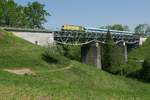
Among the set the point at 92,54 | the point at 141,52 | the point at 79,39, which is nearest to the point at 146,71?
the point at 92,54

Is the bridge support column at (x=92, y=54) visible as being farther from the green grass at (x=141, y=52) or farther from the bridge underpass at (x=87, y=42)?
the green grass at (x=141, y=52)

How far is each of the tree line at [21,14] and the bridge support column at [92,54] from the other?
2030cm

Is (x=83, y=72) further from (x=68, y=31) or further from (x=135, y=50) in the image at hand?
(x=135, y=50)

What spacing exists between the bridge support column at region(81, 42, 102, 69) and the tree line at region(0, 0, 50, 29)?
2030 cm

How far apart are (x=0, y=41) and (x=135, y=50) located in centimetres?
6664

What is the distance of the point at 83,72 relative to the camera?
5191 cm

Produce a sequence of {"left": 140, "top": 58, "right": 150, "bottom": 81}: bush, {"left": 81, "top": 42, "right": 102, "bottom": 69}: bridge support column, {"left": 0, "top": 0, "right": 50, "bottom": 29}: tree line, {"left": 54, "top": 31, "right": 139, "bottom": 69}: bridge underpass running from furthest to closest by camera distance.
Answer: {"left": 0, "top": 0, "right": 50, "bottom": 29}: tree line < {"left": 81, "top": 42, "right": 102, "bottom": 69}: bridge support column < {"left": 54, "top": 31, "right": 139, "bottom": 69}: bridge underpass < {"left": 140, "top": 58, "right": 150, "bottom": 81}: bush

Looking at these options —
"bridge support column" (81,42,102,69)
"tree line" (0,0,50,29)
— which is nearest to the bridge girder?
"bridge support column" (81,42,102,69)

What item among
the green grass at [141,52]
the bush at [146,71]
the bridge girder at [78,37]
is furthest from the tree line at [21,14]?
the bush at [146,71]

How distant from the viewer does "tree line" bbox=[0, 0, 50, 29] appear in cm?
9956

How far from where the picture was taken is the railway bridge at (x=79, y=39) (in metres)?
74.8

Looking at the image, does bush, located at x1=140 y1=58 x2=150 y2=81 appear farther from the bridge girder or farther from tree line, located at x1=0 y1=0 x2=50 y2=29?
tree line, located at x1=0 y1=0 x2=50 y2=29

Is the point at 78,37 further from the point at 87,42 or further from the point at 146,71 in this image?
the point at 146,71

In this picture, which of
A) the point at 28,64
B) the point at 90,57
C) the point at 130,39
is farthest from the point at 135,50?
the point at 28,64
